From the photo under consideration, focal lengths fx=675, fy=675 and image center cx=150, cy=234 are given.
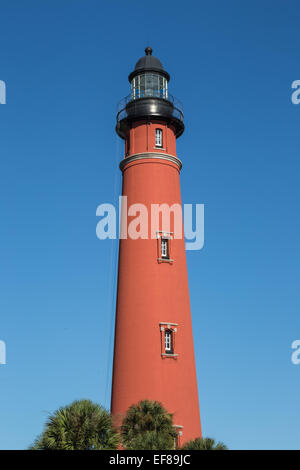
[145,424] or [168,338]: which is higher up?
[168,338]

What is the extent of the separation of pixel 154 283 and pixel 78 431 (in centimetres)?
1275

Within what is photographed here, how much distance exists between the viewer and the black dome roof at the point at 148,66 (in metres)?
43.4

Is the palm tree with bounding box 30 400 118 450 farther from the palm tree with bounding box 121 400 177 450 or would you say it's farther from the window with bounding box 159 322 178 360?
the window with bounding box 159 322 178 360

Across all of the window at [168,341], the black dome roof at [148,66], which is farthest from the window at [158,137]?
the window at [168,341]

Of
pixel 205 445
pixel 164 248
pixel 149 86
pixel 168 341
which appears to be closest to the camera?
pixel 205 445

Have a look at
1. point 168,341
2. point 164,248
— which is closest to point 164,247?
point 164,248

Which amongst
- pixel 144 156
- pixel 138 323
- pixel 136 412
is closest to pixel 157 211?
pixel 144 156

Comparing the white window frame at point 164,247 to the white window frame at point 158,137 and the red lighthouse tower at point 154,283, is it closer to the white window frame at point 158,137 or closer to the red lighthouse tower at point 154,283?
the red lighthouse tower at point 154,283

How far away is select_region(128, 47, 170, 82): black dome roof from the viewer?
43406 millimetres

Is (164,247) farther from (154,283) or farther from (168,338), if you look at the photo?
(168,338)

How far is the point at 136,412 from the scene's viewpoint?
30000 mm

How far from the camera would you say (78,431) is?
2695cm

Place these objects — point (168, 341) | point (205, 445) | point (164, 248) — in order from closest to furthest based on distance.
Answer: point (205, 445) → point (168, 341) → point (164, 248)
